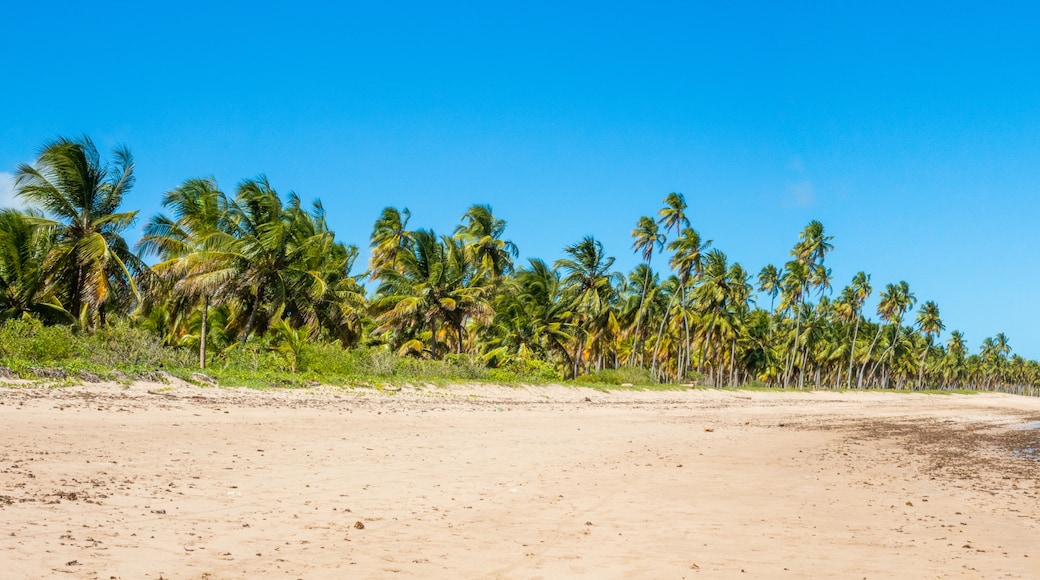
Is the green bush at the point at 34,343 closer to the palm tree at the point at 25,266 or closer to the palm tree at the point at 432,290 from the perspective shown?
the palm tree at the point at 25,266

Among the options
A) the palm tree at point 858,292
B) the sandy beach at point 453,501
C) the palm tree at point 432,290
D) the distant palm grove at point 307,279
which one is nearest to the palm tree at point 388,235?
the distant palm grove at point 307,279

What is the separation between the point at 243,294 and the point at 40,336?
12.0m

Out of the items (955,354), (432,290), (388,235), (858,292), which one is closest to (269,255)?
(432,290)

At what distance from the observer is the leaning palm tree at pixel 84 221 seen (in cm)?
2208

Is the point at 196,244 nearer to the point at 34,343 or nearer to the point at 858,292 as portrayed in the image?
the point at 34,343

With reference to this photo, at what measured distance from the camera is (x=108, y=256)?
21969 millimetres

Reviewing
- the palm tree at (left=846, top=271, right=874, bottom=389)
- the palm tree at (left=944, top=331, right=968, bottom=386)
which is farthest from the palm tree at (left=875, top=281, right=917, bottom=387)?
the palm tree at (left=944, top=331, right=968, bottom=386)

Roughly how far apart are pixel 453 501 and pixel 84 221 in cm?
2080

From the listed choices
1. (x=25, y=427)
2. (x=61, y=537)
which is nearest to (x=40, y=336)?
(x=25, y=427)

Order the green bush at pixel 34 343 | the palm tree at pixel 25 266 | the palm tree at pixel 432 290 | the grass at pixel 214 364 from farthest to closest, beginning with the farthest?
the palm tree at pixel 432 290, the palm tree at pixel 25 266, the green bush at pixel 34 343, the grass at pixel 214 364

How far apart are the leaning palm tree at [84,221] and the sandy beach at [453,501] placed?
30.8 feet

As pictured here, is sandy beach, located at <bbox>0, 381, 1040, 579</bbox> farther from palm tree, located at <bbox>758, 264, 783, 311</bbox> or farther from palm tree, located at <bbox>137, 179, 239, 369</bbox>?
palm tree, located at <bbox>758, 264, 783, 311</bbox>

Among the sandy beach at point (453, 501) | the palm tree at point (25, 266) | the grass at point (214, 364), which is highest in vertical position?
the palm tree at point (25, 266)

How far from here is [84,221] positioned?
902 inches
